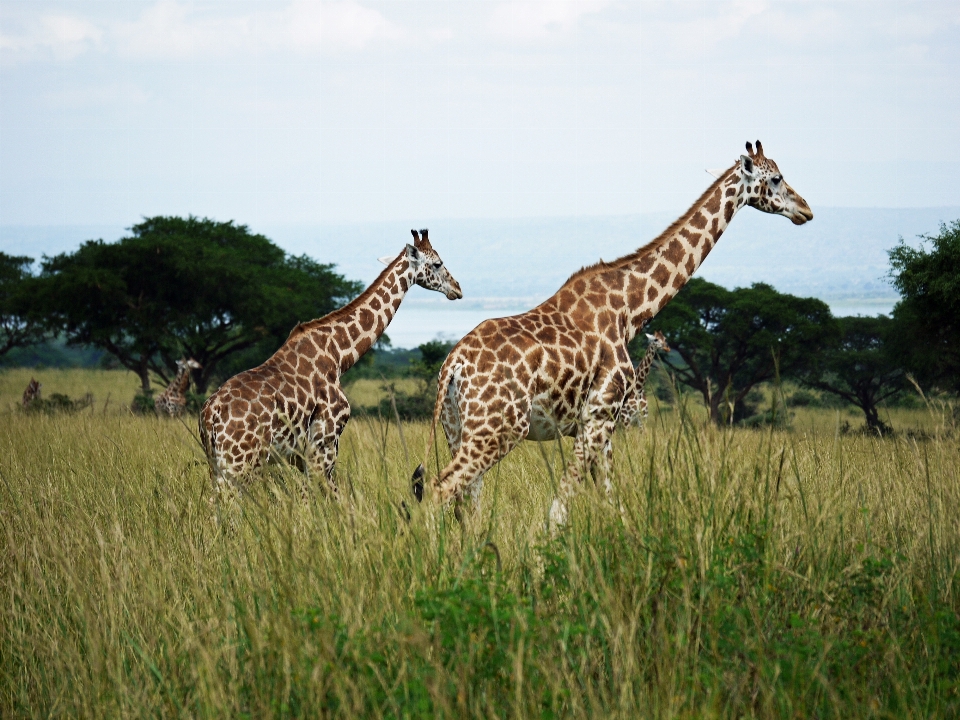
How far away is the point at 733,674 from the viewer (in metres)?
3.38

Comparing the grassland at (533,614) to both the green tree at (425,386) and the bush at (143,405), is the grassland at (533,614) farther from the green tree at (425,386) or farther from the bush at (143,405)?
the bush at (143,405)

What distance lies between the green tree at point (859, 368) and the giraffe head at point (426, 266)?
19953 millimetres

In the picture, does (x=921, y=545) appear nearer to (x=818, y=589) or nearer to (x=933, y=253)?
(x=818, y=589)

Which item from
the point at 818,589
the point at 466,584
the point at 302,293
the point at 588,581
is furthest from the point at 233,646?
the point at 302,293

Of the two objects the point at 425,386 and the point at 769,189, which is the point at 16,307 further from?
the point at 769,189

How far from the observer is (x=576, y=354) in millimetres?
6168

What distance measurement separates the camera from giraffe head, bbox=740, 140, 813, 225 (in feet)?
23.1

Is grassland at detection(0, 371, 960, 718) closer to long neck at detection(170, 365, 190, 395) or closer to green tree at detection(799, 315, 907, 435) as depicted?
long neck at detection(170, 365, 190, 395)

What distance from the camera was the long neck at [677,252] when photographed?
6.68 m


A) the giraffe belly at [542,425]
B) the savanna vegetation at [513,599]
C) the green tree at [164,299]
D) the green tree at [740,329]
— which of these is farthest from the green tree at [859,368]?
the savanna vegetation at [513,599]

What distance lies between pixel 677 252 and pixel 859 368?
22.8 m

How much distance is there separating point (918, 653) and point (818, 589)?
434mm

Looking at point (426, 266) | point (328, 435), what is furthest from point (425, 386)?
point (328, 435)

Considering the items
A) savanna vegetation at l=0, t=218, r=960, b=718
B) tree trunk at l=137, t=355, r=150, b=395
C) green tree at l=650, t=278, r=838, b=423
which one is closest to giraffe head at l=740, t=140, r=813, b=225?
savanna vegetation at l=0, t=218, r=960, b=718
